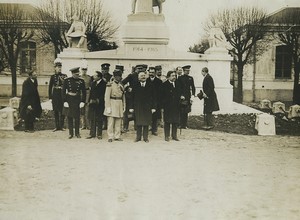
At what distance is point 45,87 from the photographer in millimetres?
27547

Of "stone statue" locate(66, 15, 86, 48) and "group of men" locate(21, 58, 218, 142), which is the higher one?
"stone statue" locate(66, 15, 86, 48)

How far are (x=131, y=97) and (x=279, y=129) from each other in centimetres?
446

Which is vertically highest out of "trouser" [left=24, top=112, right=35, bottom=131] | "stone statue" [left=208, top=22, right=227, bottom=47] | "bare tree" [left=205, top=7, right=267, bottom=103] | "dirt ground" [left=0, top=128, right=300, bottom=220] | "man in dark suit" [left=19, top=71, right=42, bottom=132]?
"bare tree" [left=205, top=7, right=267, bottom=103]

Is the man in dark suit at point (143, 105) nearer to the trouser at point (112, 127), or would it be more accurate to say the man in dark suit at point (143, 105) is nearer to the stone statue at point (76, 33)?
the trouser at point (112, 127)

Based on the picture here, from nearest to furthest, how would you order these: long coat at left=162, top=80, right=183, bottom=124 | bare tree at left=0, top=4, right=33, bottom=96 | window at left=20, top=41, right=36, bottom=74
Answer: long coat at left=162, top=80, right=183, bottom=124 → bare tree at left=0, top=4, right=33, bottom=96 → window at left=20, top=41, right=36, bottom=74

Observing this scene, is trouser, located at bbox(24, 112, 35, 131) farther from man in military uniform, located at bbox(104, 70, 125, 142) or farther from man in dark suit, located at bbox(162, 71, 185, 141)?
man in dark suit, located at bbox(162, 71, 185, 141)

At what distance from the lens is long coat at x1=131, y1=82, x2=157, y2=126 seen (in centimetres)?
955

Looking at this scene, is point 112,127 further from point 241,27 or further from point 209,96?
point 241,27

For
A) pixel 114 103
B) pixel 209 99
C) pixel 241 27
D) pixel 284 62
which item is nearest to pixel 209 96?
pixel 209 99

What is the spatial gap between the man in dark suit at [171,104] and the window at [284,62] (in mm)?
11370

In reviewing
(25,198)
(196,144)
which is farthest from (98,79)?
(25,198)

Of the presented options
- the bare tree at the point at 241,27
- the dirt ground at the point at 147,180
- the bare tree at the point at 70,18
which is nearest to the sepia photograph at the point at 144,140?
the dirt ground at the point at 147,180

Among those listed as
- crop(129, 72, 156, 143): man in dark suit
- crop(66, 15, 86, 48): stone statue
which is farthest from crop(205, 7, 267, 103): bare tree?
crop(129, 72, 156, 143): man in dark suit

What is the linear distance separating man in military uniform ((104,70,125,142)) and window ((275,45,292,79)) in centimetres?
1241
